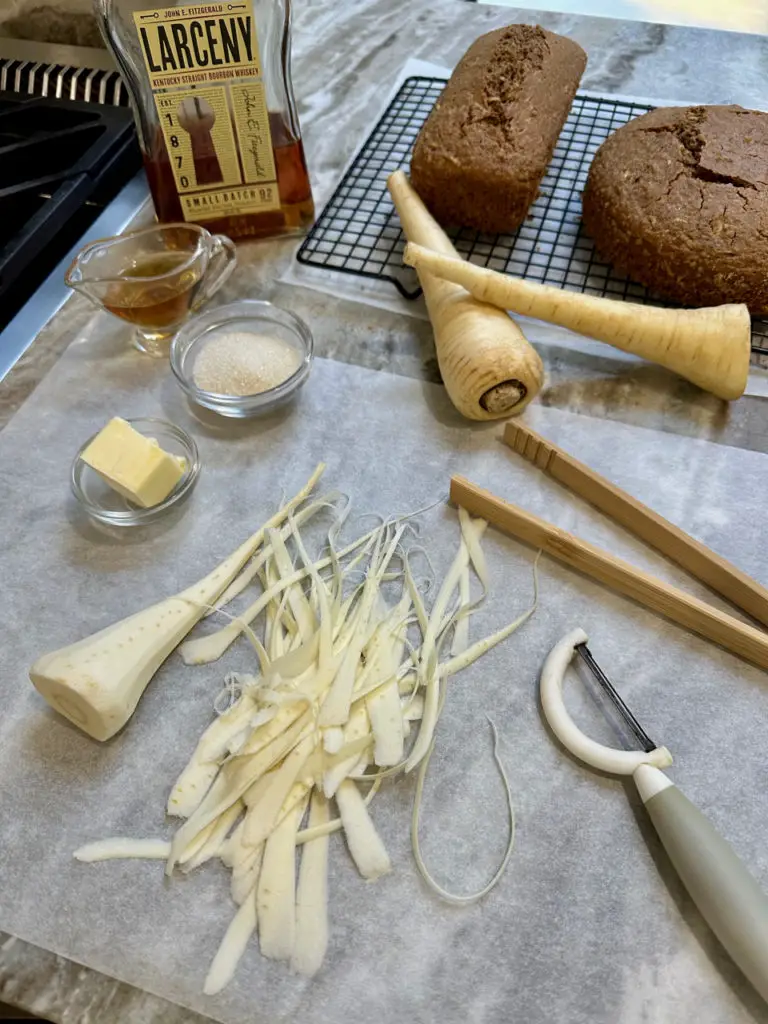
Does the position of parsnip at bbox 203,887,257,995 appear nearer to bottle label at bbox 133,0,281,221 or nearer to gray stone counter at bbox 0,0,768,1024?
gray stone counter at bbox 0,0,768,1024

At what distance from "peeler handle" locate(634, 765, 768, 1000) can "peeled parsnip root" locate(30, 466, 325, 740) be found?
52cm

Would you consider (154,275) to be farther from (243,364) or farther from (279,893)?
(279,893)

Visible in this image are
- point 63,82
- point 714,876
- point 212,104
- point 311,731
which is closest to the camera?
point 714,876

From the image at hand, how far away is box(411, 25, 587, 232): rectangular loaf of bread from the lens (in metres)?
1.21

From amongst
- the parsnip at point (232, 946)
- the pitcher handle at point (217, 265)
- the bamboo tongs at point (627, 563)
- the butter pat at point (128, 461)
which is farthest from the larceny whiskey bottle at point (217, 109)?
the parsnip at point (232, 946)

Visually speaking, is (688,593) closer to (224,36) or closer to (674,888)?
(674,888)

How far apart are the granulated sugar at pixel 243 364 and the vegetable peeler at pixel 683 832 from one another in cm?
55

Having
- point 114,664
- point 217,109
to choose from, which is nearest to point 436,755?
point 114,664

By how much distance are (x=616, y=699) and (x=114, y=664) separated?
1.76 ft

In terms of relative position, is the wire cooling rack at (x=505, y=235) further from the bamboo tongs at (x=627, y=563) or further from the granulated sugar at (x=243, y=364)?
the bamboo tongs at (x=627, y=563)

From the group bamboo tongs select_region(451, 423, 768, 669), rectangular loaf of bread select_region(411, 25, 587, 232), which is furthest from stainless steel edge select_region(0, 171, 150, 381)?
bamboo tongs select_region(451, 423, 768, 669)

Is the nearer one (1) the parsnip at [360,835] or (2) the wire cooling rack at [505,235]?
(1) the parsnip at [360,835]

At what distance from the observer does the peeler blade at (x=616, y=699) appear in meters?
0.81

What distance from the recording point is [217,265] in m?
1.21
